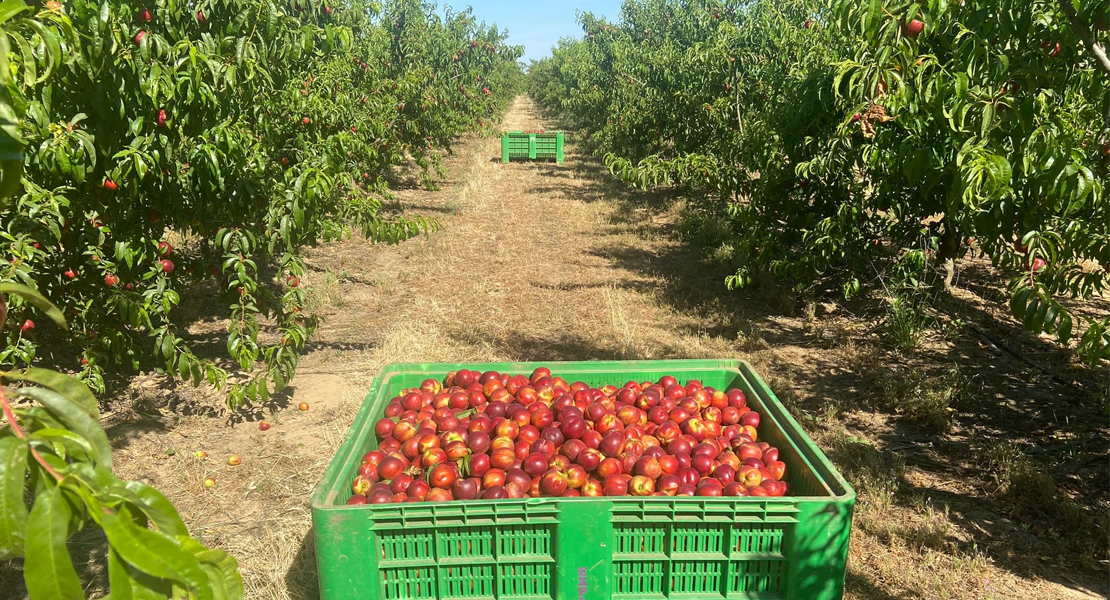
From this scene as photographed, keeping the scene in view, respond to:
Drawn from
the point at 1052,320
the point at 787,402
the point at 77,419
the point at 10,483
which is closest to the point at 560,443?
the point at 1052,320

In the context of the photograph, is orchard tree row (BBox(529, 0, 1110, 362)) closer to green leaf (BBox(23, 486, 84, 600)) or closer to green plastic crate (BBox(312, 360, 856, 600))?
green plastic crate (BBox(312, 360, 856, 600))

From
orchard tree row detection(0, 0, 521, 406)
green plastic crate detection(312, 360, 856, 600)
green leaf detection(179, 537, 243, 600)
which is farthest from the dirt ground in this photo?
green leaf detection(179, 537, 243, 600)

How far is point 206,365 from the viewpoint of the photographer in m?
4.55

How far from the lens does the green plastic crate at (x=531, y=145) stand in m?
19.4

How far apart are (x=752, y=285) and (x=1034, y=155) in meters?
4.77

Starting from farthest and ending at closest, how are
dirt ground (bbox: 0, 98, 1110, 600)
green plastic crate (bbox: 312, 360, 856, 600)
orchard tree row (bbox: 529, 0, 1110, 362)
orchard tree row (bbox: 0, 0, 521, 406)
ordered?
orchard tree row (bbox: 0, 0, 521, 406) < dirt ground (bbox: 0, 98, 1110, 600) < orchard tree row (bbox: 529, 0, 1110, 362) < green plastic crate (bbox: 312, 360, 856, 600)

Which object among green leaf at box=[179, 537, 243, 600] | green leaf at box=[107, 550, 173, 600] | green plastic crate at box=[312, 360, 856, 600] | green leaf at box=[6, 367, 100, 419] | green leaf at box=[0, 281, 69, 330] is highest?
green leaf at box=[0, 281, 69, 330]

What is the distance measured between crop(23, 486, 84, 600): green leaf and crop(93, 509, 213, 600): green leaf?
0.04 m

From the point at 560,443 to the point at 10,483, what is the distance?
2356 mm

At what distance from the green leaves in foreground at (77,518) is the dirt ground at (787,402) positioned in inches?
101

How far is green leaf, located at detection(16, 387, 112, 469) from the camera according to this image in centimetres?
86

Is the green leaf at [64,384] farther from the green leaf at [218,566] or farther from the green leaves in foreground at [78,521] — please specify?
the green leaf at [218,566]

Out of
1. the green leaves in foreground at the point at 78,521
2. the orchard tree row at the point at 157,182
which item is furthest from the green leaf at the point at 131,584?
the orchard tree row at the point at 157,182

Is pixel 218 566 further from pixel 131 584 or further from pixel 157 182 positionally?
pixel 157 182
